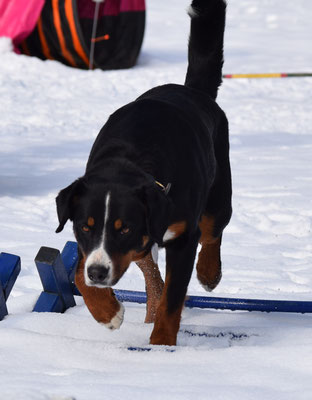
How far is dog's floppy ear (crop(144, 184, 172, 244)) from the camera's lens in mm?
2900

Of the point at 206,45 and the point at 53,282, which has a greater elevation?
the point at 206,45

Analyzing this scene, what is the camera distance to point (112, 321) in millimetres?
3191

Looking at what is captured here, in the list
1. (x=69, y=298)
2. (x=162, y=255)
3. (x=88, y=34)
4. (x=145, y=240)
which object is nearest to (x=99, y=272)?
(x=145, y=240)

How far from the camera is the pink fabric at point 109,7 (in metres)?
11.5

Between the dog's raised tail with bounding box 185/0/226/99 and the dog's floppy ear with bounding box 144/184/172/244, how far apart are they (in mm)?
1363

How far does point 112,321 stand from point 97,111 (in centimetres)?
589

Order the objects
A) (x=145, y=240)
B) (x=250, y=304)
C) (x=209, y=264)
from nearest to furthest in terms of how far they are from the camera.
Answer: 1. (x=145, y=240)
2. (x=250, y=304)
3. (x=209, y=264)

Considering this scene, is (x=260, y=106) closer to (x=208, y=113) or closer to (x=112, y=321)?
(x=208, y=113)

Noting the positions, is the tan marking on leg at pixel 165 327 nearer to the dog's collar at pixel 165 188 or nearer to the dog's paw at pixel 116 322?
the dog's paw at pixel 116 322

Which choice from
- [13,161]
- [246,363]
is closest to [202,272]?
[246,363]

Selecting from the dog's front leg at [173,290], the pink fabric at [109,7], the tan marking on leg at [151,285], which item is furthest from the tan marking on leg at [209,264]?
the pink fabric at [109,7]

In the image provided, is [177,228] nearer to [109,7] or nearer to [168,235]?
[168,235]

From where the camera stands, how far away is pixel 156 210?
292 centimetres

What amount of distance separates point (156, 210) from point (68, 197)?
305 millimetres
